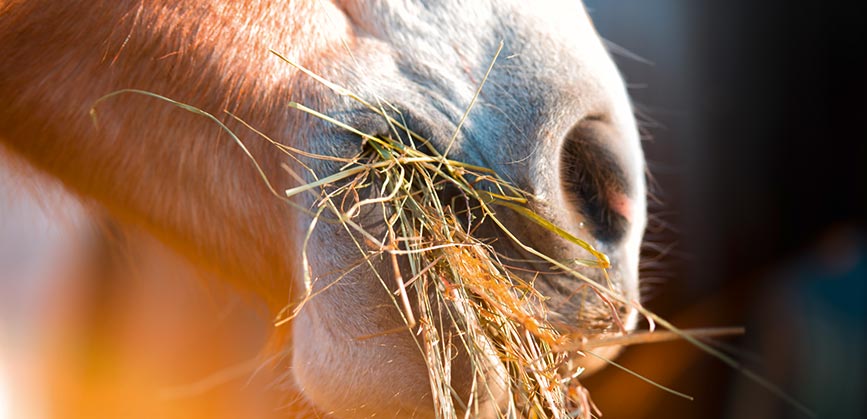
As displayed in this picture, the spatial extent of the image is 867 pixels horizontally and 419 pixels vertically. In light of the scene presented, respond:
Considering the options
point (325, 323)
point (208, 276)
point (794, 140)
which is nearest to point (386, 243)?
point (325, 323)

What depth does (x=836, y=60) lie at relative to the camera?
2074 mm

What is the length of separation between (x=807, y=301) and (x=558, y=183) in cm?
166

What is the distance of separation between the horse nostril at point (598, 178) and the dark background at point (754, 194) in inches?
49.7

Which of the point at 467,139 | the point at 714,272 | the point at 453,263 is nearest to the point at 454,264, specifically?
the point at 453,263

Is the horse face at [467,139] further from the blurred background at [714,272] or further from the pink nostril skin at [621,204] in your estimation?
the blurred background at [714,272]

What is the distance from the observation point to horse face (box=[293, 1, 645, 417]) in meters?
0.72

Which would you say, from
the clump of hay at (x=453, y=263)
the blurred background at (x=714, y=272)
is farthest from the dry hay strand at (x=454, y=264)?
the blurred background at (x=714, y=272)

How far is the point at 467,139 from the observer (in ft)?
2.38

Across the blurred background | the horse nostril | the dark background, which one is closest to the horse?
the horse nostril

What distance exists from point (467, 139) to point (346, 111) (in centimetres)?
12

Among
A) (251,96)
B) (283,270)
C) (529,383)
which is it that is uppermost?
(251,96)

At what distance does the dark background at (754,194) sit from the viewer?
1.99 metres

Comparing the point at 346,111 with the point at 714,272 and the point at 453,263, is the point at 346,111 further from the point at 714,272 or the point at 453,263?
the point at 714,272

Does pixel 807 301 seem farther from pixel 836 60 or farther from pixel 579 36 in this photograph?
pixel 579 36
